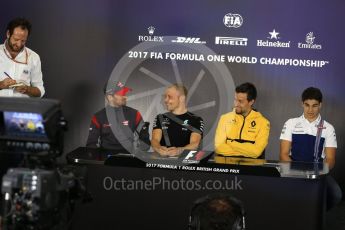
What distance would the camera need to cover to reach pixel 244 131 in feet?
20.8

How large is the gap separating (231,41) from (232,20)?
8.4 inches

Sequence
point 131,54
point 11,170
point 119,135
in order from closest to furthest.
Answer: point 11,170 < point 119,135 < point 131,54

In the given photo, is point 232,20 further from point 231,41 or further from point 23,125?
point 23,125

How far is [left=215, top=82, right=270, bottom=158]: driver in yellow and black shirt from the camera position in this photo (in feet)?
20.6

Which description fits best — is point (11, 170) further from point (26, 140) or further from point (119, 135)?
point (119, 135)

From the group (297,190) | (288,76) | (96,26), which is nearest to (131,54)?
(96,26)

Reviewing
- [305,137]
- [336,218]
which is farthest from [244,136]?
[336,218]

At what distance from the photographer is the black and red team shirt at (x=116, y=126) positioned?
6.71m

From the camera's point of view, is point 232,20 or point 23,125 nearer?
point 23,125

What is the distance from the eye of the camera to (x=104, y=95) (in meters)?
7.49

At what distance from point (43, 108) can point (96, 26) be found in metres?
4.03

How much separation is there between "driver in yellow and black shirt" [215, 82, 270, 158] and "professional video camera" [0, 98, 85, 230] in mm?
2732

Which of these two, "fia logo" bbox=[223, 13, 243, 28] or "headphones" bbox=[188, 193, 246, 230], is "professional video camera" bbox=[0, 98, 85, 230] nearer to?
"headphones" bbox=[188, 193, 246, 230]

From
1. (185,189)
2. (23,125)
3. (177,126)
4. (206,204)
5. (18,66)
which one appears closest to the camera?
(23,125)
